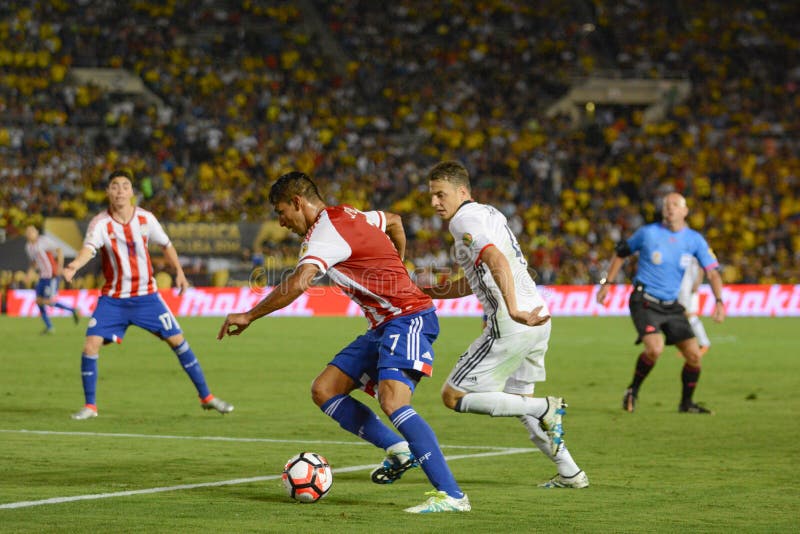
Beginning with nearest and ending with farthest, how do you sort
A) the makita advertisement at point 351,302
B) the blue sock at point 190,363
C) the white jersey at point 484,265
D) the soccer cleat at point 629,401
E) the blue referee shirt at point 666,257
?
1. the white jersey at point 484,265
2. the blue sock at point 190,363
3. the blue referee shirt at point 666,257
4. the soccer cleat at point 629,401
5. the makita advertisement at point 351,302

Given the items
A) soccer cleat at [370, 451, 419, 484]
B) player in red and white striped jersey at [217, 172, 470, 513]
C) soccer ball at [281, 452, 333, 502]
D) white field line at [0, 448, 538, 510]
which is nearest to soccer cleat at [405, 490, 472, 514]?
player in red and white striped jersey at [217, 172, 470, 513]

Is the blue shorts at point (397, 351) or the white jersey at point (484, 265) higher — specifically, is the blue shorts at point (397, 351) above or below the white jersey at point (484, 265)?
below

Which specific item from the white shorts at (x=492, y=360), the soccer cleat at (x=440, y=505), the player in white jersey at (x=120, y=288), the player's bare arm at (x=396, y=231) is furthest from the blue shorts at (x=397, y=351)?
the player in white jersey at (x=120, y=288)

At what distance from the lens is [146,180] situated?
35906 millimetres

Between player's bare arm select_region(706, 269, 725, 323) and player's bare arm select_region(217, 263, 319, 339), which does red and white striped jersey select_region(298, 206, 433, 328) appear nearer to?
player's bare arm select_region(217, 263, 319, 339)

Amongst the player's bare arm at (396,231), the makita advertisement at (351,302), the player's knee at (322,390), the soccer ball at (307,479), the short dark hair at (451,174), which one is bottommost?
the makita advertisement at (351,302)

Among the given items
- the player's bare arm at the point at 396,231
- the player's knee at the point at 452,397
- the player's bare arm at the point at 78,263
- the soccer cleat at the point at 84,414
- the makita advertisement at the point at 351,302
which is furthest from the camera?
the makita advertisement at the point at 351,302

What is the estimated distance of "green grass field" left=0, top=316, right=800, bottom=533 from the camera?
24.1 feet

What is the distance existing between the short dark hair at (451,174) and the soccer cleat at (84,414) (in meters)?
6.05

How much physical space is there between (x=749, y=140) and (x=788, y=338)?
64.2 ft

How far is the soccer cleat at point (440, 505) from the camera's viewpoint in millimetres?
7379

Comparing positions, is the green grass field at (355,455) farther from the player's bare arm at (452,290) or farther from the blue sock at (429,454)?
the player's bare arm at (452,290)

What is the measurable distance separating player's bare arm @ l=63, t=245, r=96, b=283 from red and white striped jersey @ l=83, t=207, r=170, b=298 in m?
0.15

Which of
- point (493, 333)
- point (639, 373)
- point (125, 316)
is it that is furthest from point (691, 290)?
point (493, 333)
